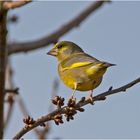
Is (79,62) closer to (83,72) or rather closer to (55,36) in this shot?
(83,72)

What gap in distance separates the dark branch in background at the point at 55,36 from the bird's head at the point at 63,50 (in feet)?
0.75

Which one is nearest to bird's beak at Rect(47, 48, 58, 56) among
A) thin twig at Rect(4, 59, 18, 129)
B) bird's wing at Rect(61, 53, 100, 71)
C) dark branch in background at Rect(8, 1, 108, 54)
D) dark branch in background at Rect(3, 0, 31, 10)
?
dark branch in background at Rect(8, 1, 108, 54)

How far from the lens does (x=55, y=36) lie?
4820mm

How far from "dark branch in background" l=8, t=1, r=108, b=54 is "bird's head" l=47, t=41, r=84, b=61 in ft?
0.75

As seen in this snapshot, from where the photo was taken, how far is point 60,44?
516 cm

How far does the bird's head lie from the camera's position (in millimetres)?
5109

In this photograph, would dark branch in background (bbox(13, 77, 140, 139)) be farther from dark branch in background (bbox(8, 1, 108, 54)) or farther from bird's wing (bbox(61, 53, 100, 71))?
dark branch in background (bbox(8, 1, 108, 54))

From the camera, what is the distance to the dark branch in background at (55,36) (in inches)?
176

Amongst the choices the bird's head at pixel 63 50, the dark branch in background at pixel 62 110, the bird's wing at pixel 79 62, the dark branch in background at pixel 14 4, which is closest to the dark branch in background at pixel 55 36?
the bird's head at pixel 63 50

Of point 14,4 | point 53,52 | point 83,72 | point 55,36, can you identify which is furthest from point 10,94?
point 53,52

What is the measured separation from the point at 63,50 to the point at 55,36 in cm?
36

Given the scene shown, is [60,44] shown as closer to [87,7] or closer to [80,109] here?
[87,7]

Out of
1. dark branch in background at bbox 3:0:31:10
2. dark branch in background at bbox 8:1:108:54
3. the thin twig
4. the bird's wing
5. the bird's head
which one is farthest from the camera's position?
the bird's head

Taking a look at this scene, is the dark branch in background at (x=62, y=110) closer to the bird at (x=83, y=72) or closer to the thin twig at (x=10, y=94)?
the thin twig at (x=10, y=94)
